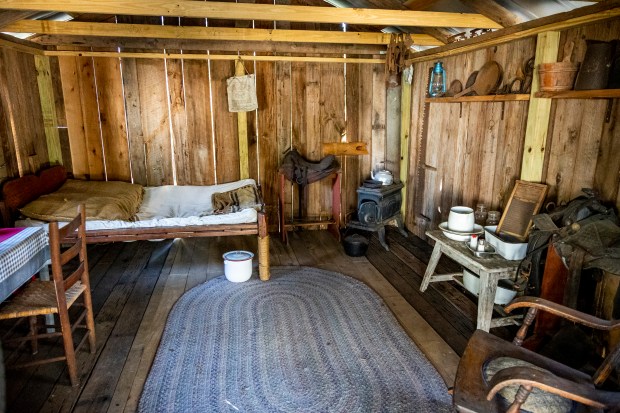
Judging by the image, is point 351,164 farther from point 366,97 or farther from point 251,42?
point 251,42

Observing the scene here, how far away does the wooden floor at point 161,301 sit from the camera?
2443mm

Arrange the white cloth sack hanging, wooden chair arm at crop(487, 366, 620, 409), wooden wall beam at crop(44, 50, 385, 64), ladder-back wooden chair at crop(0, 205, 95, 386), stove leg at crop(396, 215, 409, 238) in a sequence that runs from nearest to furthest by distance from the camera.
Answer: wooden chair arm at crop(487, 366, 620, 409) → ladder-back wooden chair at crop(0, 205, 95, 386) → wooden wall beam at crop(44, 50, 385, 64) → the white cloth sack hanging → stove leg at crop(396, 215, 409, 238)

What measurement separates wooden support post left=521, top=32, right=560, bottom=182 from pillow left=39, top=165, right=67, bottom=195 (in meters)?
4.49

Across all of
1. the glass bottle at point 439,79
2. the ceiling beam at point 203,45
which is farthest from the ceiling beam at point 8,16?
the glass bottle at point 439,79

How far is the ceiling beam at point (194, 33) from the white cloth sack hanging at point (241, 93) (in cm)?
56

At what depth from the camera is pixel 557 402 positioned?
168 cm

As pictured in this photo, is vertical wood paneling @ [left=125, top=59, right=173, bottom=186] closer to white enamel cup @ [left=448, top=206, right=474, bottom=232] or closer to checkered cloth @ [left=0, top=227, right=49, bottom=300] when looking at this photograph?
checkered cloth @ [left=0, top=227, right=49, bottom=300]

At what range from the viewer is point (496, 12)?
351 centimetres

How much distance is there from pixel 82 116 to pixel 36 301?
320 centimetres

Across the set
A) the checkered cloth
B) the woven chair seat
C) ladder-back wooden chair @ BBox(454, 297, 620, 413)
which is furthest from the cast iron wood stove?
→ the checkered cloth

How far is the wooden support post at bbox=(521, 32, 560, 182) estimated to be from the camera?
299 centimetres

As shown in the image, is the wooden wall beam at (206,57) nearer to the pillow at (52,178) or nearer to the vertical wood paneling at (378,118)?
the vertical wood paneling at (378,118)

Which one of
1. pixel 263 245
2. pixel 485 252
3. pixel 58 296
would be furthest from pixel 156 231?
pixel 485 252

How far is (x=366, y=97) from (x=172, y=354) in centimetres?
391
